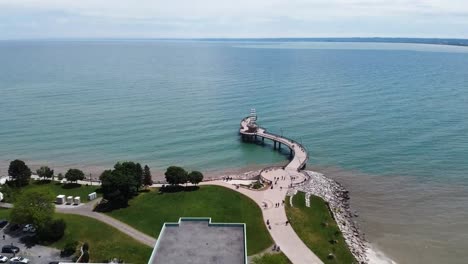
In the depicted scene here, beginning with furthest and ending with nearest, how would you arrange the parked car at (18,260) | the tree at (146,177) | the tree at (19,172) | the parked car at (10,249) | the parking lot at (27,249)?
the tree at (146,177)
the tree at (19,172)
the parked car at (10,249)
the parking lot at (27,249)
the parked car at (18,260)

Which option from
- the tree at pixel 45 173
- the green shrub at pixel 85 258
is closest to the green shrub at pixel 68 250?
the green shrub at pixel 85 258

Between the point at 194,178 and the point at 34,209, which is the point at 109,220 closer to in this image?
the point at 34,209

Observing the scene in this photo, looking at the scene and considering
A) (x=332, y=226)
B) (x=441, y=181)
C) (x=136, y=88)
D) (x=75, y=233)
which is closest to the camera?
Result: (x=75, y=233)

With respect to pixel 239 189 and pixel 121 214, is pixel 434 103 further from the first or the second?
pixel 121 214

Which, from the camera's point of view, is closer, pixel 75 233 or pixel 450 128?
pixel 75 233

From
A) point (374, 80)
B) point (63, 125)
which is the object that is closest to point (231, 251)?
point (63, 125)

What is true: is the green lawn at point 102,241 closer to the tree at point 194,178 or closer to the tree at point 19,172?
the tree at point 19,172
